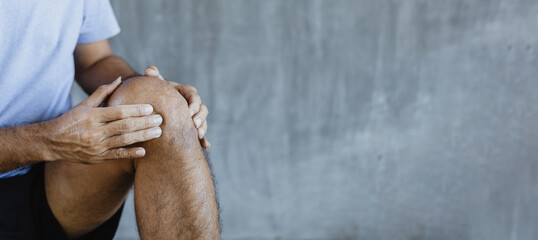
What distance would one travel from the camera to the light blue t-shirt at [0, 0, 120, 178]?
115 cm

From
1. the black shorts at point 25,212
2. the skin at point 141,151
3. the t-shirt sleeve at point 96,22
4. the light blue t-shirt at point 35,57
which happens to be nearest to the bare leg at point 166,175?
the skin at point 141,151

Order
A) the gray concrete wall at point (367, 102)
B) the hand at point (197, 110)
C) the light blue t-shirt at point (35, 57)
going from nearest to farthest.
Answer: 1. the hand at point (197, 110)
2. the light blue t-shirt at point (35, 57)
3. the gray concrete wall at point (367, 102)

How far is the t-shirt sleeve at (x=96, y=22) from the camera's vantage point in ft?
4.39

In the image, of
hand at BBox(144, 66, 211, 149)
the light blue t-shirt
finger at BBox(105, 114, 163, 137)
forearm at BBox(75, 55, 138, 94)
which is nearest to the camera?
finger at BBox(105, 114, 163, 137)

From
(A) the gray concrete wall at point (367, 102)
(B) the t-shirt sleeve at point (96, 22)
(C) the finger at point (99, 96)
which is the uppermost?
(B) the t-shirt sleeve at point (96, 22)

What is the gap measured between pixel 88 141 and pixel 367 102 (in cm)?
123

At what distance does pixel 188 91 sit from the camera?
1.15 m

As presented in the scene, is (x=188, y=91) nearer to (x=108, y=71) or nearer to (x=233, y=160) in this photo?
(x=108, y=71)

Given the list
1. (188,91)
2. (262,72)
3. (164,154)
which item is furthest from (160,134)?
(262,72)

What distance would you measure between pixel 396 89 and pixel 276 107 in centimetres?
47

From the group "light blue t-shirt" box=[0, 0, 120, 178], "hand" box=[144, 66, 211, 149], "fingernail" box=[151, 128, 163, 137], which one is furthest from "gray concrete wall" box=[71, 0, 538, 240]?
"fingernail" box=[151, 128, 163, 137]

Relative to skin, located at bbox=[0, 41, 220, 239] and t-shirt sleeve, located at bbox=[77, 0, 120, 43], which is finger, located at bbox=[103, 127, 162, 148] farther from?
t-shirt sleeve, located at bbox=[77, 0, 120, 43]

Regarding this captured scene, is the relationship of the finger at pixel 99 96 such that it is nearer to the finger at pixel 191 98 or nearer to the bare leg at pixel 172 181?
the bare leg at pixel 172 181

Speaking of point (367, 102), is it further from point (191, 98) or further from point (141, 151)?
point (141, 151)
